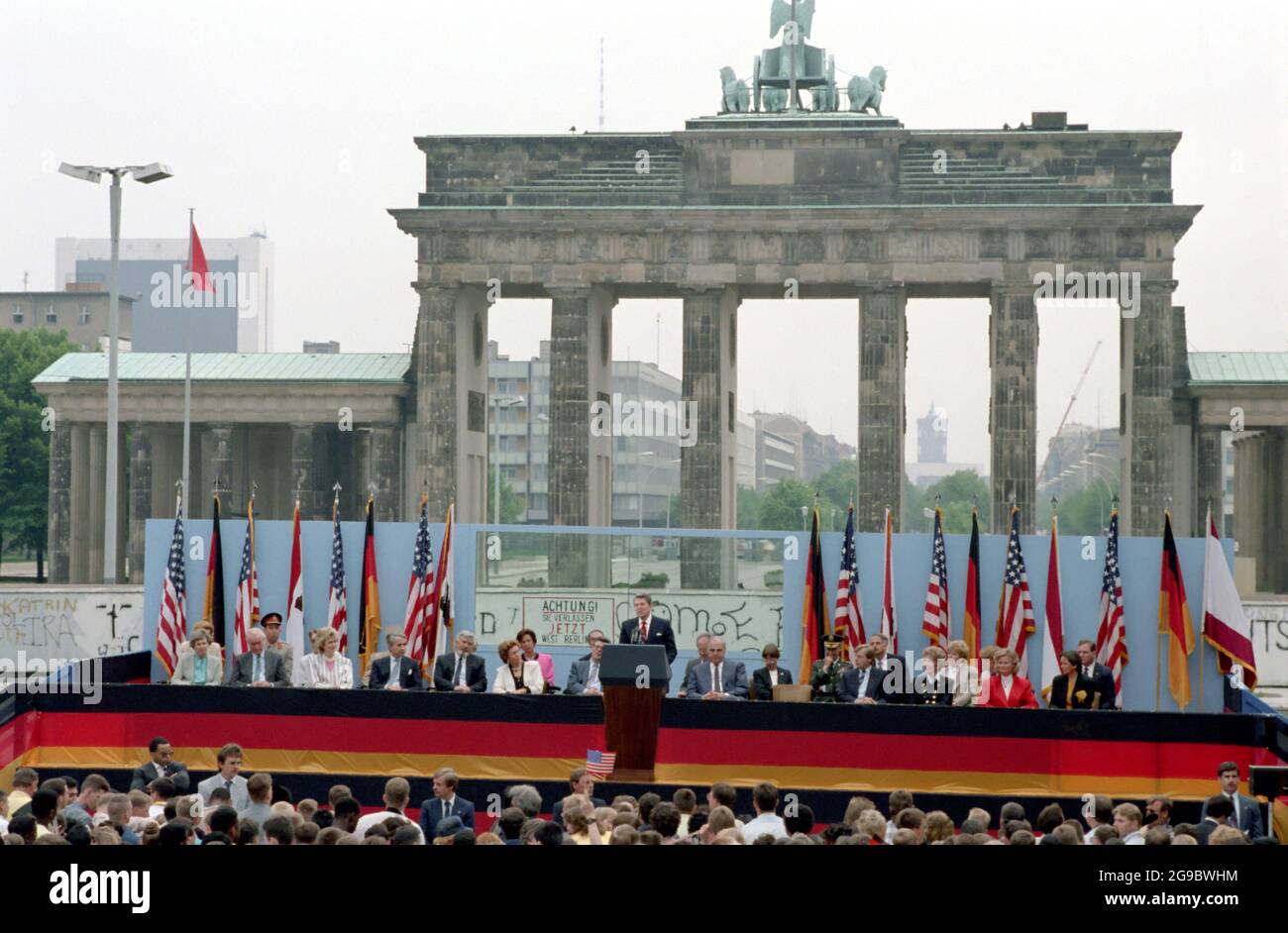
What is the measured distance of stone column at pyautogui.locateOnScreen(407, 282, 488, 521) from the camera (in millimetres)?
62219

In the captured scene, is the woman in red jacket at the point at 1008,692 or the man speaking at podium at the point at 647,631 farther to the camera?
the man speaking at podium at the point at 647,631

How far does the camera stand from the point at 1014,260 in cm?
6109

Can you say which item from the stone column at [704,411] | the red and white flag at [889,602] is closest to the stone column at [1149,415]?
the stone column at [704,411]

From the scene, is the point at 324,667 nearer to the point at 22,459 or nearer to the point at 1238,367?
the point at 1238,367

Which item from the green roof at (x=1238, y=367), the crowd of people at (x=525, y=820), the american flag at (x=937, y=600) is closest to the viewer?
the crowd of people at (x=525, y=820)

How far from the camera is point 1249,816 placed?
1392 centimetres

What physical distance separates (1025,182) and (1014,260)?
2.73 metres

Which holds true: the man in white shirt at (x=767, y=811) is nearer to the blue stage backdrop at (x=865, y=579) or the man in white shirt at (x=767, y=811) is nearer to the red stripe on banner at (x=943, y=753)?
the red stripe on banner at (x=943, y=753)

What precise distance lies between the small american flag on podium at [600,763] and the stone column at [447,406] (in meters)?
43.3

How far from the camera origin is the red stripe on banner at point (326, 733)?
61.0 feet

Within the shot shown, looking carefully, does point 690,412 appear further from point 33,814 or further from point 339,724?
point 33,814

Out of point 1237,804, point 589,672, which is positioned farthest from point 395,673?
point 1237,804

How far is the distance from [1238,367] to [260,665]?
164ft
